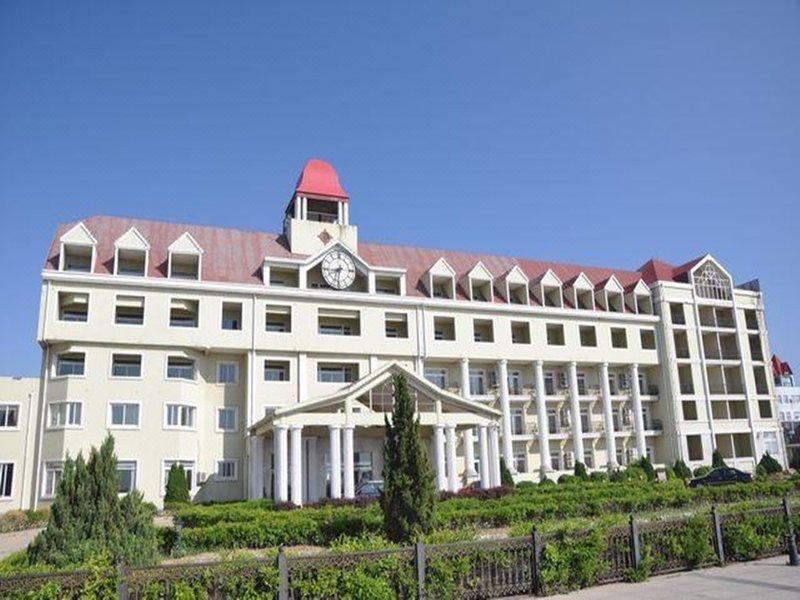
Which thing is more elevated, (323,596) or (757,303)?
(757,303)

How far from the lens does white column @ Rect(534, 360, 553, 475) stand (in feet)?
144

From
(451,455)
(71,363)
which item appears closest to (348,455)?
(451,455)

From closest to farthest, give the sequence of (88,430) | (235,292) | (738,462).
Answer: (88,430)
(235,292)
(738,462)

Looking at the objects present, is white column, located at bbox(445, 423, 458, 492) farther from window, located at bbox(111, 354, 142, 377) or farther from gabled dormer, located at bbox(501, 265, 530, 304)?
window, located at bbox(111, 354, 142, 377)

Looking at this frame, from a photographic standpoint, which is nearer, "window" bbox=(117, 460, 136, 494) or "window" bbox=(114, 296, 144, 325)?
"window" bbox=(117, 460, 136, 494)

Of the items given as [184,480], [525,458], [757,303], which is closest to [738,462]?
[757,303]

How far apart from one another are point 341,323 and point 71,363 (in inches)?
625

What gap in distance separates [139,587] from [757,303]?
189ft

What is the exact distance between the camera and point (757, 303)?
55.6 m

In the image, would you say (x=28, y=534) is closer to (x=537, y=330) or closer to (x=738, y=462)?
(x=537, y=330)

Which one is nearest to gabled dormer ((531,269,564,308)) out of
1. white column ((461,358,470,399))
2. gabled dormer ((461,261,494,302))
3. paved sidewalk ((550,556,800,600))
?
gabled dormer ((461,261,494,302))

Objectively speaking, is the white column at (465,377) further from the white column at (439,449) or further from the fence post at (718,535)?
the fence post at (718,535)

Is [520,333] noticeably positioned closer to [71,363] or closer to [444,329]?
[444,329]

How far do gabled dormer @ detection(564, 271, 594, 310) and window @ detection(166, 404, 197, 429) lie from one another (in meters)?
28.7
